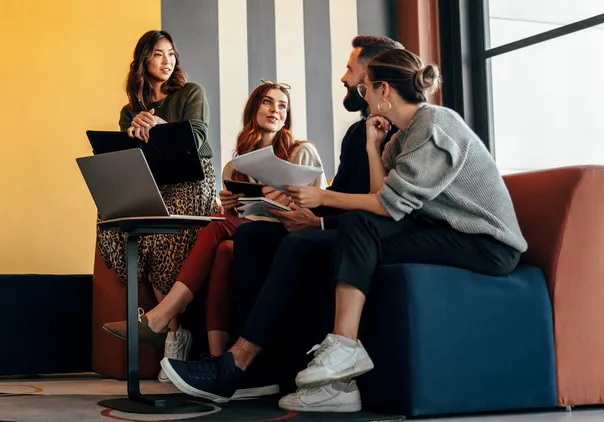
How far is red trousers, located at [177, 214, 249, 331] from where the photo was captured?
3.14 metres

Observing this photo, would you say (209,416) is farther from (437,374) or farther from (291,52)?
(291,52)

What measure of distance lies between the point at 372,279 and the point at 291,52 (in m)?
2.85

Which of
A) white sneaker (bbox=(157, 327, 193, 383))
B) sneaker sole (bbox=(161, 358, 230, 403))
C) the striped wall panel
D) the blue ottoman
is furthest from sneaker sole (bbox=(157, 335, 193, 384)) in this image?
the striped wall panel

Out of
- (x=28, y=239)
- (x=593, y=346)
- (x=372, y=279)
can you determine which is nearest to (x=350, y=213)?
(x=372, y=279)

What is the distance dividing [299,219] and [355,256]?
0.46 metres

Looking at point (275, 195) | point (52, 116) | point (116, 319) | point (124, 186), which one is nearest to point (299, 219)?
point (275, 195)

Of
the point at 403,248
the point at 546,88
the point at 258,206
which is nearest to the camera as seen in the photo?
the point at 403,248

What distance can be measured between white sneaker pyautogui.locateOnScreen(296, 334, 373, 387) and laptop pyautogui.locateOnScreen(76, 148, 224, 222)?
47 centimetres

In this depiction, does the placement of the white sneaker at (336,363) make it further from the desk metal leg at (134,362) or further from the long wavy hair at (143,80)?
the long wavy hair at (143,80)

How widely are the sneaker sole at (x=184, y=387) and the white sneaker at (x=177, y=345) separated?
82 centimetres

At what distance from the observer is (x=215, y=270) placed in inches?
125

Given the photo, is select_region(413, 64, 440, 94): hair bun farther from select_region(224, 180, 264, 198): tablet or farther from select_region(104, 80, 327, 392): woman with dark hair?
select_region(104, 80, 327, 392): woman with dark hair

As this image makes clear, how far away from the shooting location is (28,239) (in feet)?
14.9

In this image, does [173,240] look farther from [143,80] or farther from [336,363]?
[336,363]
